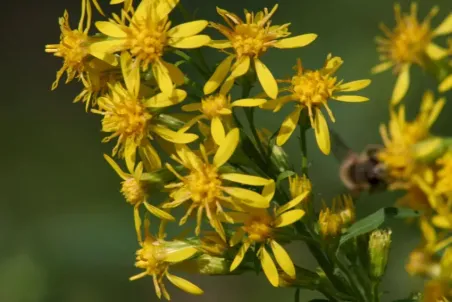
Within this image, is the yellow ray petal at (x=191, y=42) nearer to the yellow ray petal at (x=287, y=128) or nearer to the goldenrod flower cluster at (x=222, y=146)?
the goldenrod flower cluster at (x=222, y=146)

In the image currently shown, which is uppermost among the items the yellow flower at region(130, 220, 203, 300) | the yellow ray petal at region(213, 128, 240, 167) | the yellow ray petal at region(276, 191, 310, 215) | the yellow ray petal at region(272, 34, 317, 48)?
the yellow ray petal at region(272, 34, 317, 48)

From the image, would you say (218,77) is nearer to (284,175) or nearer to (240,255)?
(284,175)

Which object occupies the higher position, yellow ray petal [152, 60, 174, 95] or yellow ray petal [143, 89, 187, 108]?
yellow ray petal [152, 60, 174, 95]

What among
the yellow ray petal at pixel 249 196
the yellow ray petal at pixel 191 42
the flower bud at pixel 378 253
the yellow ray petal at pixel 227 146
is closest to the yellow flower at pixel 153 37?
the yellow ray petal at pixel 191 42

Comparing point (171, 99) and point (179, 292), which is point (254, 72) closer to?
point (171, 99)

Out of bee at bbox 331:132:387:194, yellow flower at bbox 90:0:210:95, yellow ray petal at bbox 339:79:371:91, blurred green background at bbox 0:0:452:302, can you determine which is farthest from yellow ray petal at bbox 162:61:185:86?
blurred green background at bbox 0:0:452:302

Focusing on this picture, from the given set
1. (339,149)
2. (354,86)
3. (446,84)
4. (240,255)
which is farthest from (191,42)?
(339,149)

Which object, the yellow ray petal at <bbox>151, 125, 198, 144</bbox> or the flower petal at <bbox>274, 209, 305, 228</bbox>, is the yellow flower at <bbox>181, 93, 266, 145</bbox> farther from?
the flower petal at <bbox>274, 209, 305, 228</bbox>
